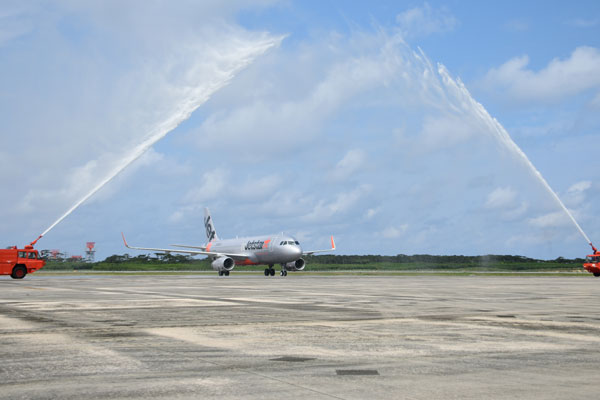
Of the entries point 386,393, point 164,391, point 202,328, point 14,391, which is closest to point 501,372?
point 386,393

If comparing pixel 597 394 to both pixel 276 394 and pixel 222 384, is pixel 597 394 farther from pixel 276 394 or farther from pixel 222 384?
pixel 222 384

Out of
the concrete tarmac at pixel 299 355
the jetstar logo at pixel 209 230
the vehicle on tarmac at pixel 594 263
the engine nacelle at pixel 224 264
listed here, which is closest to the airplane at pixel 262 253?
the engine nacelle at pixel 224 264

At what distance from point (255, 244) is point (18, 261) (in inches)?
1015

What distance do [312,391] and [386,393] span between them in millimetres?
839

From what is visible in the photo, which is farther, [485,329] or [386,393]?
[485,329]

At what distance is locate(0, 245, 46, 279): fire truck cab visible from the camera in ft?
183

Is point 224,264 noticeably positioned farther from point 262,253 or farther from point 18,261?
point 18,261

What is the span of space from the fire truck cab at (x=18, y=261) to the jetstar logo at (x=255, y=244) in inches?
937

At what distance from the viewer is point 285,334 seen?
13.0m

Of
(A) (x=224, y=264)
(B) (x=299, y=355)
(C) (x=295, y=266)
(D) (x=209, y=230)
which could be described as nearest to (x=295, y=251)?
(C) (x=295, y=266)

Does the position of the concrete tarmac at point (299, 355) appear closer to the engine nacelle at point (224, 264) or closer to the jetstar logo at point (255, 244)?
the jetstar logo at point (255, 244)

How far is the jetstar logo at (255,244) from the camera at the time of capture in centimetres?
7106

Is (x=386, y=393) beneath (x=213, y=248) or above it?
beneath

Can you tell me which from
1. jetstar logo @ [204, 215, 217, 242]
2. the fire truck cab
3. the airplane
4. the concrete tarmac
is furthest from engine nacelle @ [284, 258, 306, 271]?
the concrete tarmac
